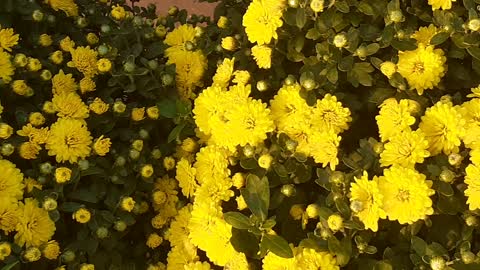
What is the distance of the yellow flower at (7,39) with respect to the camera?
1539 millimetres

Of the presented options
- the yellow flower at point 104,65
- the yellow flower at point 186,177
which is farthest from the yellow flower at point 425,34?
the yellow flower at point 104,65

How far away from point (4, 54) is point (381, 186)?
0.81m

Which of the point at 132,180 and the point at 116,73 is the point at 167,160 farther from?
the point at 116,73

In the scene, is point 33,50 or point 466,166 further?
point 33,50

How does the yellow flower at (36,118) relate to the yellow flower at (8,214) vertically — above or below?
above

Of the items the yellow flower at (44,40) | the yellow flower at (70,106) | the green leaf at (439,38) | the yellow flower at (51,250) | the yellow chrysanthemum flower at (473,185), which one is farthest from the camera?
the yellow flower at (44,40)

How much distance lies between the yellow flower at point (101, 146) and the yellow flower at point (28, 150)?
4.4 inches

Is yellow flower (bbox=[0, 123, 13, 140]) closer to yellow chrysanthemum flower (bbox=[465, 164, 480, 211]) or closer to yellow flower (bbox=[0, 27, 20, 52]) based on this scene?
yellow flower (bbox=[0, 27, 20, 52])

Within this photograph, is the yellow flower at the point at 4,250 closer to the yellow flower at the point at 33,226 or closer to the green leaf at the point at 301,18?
the yellow flower at the point at 33,226

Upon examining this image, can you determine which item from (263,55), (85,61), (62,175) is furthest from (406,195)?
(85,61)

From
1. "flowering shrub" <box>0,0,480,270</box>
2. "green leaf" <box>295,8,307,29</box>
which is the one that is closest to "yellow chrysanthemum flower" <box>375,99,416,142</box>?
"flowering shrub" <box>0,0,480,270</box>

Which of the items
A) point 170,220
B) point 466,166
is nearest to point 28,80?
point 170,220

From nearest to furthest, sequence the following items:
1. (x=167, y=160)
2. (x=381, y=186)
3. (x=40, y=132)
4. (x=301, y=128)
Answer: (x=381, y=186) < (x=301, y=128) < (x=40, y=132) < (x=167, y=160)

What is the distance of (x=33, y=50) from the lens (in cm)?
168
